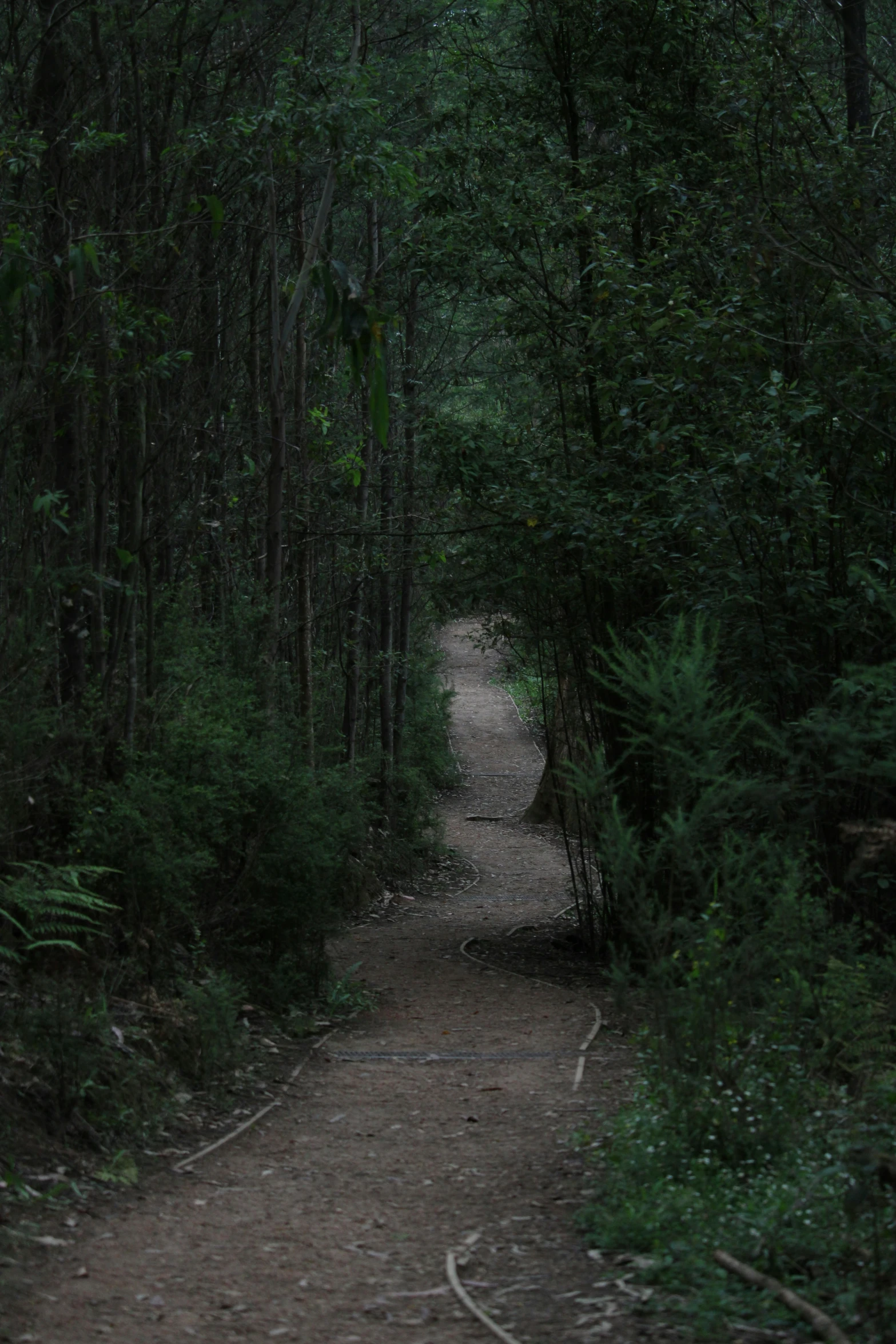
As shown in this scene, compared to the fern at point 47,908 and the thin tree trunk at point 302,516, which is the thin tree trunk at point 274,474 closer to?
the thin tree trunk at point 302,516

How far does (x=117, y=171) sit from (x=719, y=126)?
4312 mm

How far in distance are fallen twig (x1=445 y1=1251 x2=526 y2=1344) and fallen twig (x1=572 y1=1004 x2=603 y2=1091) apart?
2279 millimetres

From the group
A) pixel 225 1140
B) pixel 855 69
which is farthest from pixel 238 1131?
pixel 855 69

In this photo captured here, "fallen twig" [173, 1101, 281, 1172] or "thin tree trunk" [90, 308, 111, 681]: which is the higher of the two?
"thin tree trunk" [90, 308, 111, 681]

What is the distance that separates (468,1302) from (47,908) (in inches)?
97.7

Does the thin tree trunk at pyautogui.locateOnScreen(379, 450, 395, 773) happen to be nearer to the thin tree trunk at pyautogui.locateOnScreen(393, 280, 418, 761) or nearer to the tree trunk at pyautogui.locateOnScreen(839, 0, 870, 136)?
the thin tree trunk at pyautogui.locateOnScreen(393, 280, 418, 761)

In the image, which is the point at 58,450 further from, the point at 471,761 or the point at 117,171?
the point at 471,761

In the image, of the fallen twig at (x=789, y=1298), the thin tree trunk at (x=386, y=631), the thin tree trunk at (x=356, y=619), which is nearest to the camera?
the fallen twig at (x=789, y=1298)

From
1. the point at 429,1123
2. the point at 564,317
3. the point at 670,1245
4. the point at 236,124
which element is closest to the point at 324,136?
the point at 236,124

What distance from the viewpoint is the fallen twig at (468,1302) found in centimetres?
336

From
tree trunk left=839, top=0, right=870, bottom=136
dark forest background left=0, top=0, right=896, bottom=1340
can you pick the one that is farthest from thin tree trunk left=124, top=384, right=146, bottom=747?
tree trunk left=839, top=0, right=870, bottom=136

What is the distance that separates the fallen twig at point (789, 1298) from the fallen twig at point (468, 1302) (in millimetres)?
626

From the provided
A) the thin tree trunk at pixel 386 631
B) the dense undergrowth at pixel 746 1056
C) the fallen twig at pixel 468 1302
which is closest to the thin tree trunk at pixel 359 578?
the thin tree trunk at pixel 386 631

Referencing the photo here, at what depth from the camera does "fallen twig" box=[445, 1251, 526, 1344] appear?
11.0 feet
